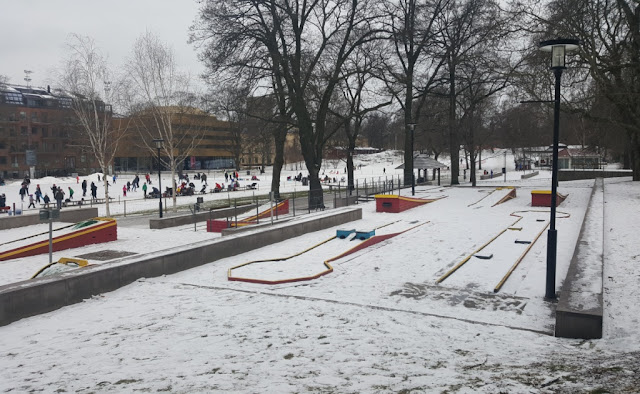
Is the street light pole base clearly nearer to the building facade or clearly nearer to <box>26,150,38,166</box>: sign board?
the building facade

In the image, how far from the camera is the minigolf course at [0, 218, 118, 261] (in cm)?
1664

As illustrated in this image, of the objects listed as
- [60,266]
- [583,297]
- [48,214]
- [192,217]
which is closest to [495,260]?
[583,297]

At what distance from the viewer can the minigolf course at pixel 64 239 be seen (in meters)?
16.6

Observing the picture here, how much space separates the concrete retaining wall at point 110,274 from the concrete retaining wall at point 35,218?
14.5 m

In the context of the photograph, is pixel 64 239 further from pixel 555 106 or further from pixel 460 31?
pixel 460 31

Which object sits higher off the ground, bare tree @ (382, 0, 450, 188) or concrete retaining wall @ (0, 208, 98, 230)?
bare tree @ (382, 0, 450, 188)

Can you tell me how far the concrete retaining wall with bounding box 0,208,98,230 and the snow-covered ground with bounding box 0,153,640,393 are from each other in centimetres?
1128

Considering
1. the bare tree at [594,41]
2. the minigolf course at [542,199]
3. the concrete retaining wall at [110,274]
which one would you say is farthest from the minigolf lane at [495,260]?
the bare tree at [594,41]

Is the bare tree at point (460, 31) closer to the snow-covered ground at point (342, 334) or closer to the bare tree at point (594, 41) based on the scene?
the bare tree at point (594, 41)

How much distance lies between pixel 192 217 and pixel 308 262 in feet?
46.6

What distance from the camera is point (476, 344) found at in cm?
686

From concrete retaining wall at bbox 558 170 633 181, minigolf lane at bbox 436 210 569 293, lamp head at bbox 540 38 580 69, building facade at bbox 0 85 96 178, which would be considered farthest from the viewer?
building facade at bbox 0 85 96 178

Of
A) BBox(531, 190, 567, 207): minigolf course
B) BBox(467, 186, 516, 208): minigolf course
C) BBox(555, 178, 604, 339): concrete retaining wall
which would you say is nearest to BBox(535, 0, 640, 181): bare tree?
BBox(531, 190, 567, 207): minigolf course

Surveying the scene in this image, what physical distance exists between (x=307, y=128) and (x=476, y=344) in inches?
845
